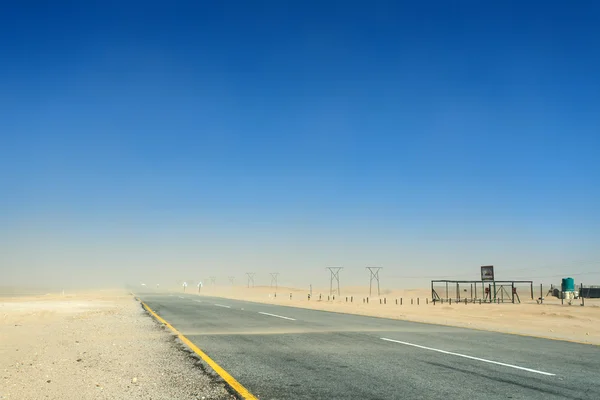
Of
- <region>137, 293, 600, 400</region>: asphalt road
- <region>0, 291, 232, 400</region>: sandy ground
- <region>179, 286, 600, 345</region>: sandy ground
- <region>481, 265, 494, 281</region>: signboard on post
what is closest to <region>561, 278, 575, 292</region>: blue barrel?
<region>481, 265, 494, 281</region>: signboard on post

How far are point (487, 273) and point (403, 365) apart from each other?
195 feet

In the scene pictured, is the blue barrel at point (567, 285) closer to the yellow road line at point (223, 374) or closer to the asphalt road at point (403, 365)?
the asphalt road at point (403, 365)

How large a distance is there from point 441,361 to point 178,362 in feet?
17.5

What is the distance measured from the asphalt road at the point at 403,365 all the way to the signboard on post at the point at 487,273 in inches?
2005

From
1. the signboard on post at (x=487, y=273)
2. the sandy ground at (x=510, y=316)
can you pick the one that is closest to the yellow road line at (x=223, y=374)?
the sandy ground at (x=510, y=316)

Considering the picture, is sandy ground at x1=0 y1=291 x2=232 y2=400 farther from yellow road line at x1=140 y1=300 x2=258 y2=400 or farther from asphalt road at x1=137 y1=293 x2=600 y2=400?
asphalt road at x1=137 y1=293 x2=600 y2=400

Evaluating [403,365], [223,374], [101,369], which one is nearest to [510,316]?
[403,365]

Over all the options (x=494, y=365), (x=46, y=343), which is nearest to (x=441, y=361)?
(x=494, y=365)

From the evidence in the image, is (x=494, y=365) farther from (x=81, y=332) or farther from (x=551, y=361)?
(x=81, y=332)

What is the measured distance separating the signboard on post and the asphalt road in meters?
50.9

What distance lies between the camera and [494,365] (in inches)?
379

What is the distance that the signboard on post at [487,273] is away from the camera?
63250mm

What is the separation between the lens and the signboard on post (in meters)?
63.2

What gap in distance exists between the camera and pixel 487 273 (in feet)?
211
